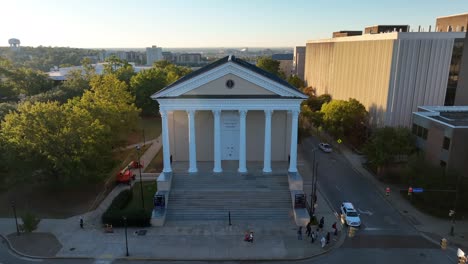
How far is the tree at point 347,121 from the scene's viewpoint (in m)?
51.7

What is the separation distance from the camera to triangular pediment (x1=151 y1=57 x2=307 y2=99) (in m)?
32.9

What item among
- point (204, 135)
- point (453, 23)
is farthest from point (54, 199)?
point (453, 23)

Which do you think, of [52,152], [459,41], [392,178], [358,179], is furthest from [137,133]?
[459,41]

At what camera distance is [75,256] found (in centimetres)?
2475

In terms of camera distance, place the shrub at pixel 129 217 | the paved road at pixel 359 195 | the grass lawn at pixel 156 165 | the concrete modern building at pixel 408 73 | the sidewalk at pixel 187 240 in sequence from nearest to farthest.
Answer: the sidewalk at pixel 187 240 → the shrub at pixel 129 217 → the paved road at pixel 359 195 → the grass lawn at pixel 156 165 → the concrete modern building at pixel 408 73

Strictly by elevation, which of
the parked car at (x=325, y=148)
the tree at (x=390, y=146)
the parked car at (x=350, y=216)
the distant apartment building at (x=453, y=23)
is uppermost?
the distant apartment building at (x=453, y=23)

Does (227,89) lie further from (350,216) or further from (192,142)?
(350,216)

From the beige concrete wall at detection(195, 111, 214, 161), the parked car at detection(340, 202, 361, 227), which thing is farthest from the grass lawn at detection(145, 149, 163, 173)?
the parked car at detection(340, 202, 361, 227)

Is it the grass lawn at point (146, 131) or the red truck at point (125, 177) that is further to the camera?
the grass lawn at point (146, 131)

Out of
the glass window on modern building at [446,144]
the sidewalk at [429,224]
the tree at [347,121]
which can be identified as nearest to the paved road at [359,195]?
the sidewalk at [429,224]

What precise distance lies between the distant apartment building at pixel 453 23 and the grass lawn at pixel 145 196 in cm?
5077

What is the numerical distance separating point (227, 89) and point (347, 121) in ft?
84.6

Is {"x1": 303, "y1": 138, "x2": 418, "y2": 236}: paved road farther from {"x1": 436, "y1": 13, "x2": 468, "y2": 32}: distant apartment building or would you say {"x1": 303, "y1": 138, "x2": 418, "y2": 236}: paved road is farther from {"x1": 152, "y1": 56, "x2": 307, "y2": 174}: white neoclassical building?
{"x1": 436, "y1": 13, "x2": 468, "y2": 32}: distant apartment building

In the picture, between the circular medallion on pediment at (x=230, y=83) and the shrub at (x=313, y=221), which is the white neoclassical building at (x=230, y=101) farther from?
the shrub at (x=313, y=221)
